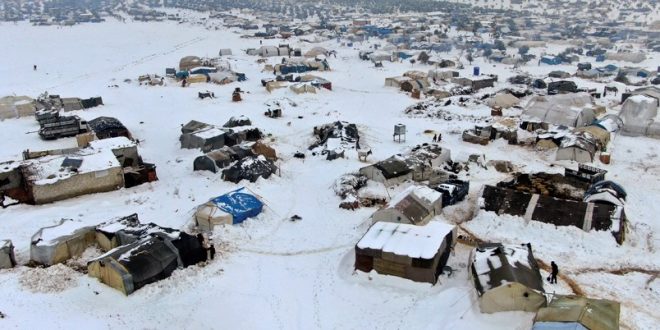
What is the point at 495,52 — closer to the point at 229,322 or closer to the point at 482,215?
the point at 482,215

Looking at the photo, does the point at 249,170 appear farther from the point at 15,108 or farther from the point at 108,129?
the point at 15,108

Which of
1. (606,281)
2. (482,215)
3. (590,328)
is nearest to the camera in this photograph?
(590,328)

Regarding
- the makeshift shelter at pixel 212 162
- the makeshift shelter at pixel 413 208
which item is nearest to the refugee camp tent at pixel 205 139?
the makeshift shelter at pixel 212 162

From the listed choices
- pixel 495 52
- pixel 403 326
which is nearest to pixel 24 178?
pixel 403 326

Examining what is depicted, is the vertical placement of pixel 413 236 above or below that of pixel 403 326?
above

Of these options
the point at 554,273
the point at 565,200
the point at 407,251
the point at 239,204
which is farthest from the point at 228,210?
the point at 565,200

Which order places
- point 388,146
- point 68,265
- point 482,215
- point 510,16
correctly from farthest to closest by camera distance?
point 510,16
point 388,146
point 482,215
point 68,265

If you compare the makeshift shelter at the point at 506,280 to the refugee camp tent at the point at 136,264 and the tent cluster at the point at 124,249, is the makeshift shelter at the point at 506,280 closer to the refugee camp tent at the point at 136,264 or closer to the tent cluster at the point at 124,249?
the tent cluster at the point at 124,249
